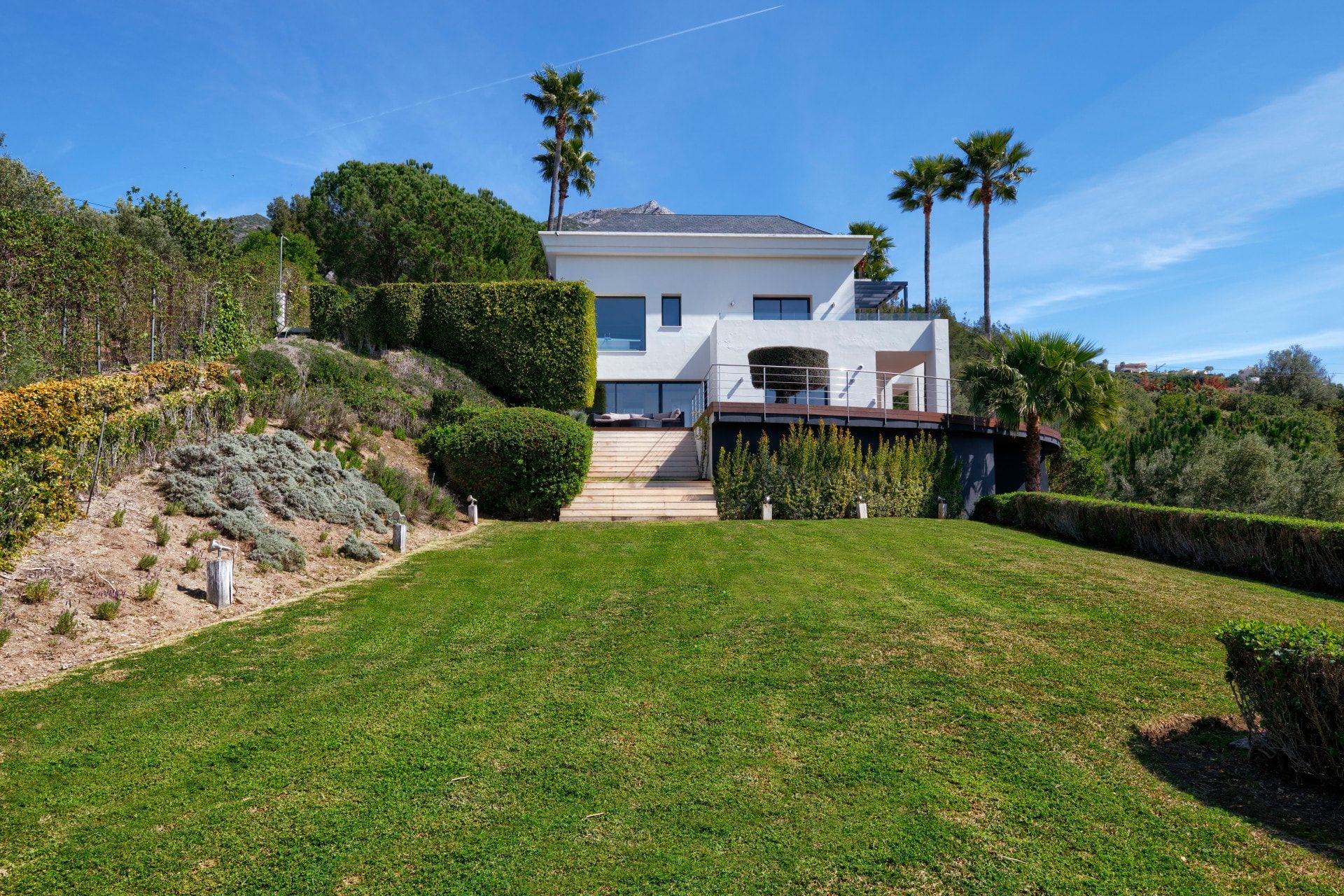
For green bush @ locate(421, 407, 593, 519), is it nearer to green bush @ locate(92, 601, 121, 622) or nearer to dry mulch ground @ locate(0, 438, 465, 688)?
dry mulch ground @ locate(0, 438, 465, 688)

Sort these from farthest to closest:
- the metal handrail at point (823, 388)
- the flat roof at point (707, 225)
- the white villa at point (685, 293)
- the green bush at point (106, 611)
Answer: the flat roof at point (707, 225), the white villa at point (685, 293), the metal handrail at point (823, 388), the green bush at point (106, 611)

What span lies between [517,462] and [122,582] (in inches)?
279

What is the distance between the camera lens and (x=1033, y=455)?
1594cm

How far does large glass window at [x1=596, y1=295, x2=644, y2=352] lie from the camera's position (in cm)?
2338

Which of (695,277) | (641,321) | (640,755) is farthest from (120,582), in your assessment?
(695,277)

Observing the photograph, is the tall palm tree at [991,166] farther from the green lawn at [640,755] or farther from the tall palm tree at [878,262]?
the green lawn at [640,755]

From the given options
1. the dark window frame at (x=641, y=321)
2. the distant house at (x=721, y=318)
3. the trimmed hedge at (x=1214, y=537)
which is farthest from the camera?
the dark window frame at (x=641, y=321)

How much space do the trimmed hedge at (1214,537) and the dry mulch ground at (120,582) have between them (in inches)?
480

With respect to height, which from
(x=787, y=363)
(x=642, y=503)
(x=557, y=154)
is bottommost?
(x=642, y=503)

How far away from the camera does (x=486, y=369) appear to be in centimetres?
1942

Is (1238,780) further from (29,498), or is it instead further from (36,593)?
(29,498)

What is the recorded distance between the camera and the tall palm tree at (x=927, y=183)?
31.8 m

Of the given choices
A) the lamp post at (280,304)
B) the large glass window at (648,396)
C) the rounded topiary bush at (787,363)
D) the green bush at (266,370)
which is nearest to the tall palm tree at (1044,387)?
the rounded topiary bush at (787,363)

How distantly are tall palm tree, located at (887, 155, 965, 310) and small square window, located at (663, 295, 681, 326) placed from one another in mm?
17344
